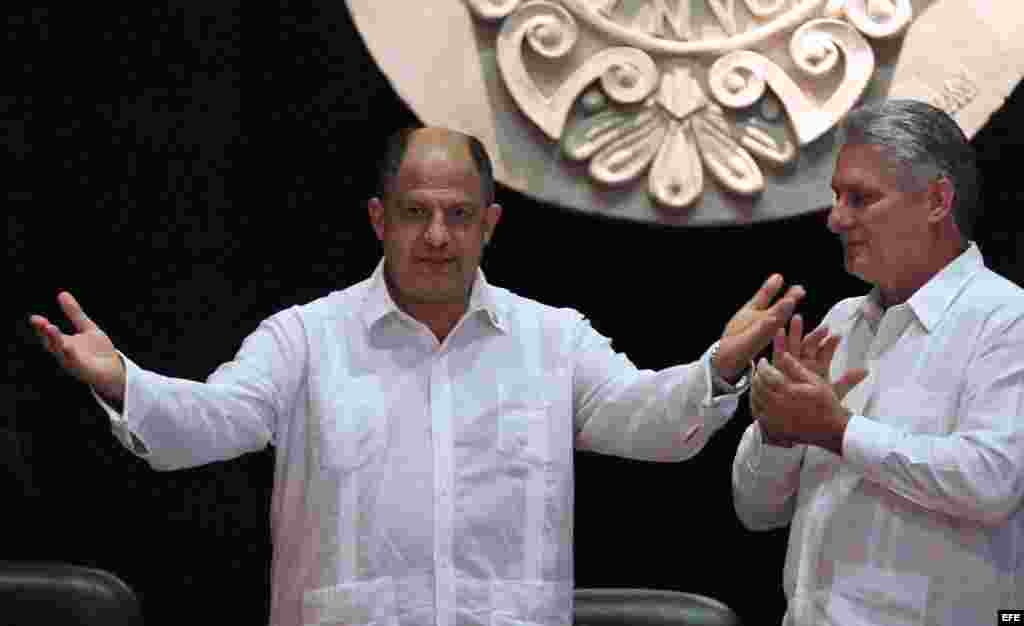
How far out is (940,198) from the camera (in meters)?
2.65

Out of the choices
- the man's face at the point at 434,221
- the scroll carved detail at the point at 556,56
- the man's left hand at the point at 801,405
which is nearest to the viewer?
the man's left hand at the point at 801,405

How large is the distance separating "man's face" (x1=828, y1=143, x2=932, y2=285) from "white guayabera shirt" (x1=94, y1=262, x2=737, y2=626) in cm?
30

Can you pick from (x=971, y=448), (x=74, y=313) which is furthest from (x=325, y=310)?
(x=971, y=448)

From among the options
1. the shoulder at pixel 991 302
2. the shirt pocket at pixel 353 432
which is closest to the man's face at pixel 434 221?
the shirt pocket at pixel 353 432

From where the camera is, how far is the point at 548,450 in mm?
2764

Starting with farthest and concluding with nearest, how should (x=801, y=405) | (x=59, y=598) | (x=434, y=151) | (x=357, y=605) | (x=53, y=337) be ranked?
1. (x=59, y=598)
2. (x=434, y=151)
3. (x=357, y=605)
4. (x=801, y=405)
5. (x=53, y=337)

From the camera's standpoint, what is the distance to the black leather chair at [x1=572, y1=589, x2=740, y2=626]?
10.1 feet

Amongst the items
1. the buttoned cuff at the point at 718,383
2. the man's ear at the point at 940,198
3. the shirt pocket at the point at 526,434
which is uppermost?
the man's ear at the point at 940,198

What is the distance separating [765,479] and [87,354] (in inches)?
40.4

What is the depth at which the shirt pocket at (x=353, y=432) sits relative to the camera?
2.71 m

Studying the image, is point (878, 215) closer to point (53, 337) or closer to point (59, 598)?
point (53, 337)

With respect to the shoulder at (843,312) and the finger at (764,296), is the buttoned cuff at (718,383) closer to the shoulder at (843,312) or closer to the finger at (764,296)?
the finger at (764,296)

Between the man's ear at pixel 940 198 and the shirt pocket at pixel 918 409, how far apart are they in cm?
26

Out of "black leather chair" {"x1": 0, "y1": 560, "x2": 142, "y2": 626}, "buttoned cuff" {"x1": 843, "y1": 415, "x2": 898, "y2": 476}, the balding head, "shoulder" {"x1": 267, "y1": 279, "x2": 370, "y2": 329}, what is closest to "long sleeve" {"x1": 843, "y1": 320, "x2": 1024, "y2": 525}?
"buttoned cuff" {"x1": 843, "y1": 415, "x2": 898, "y2": 476}
